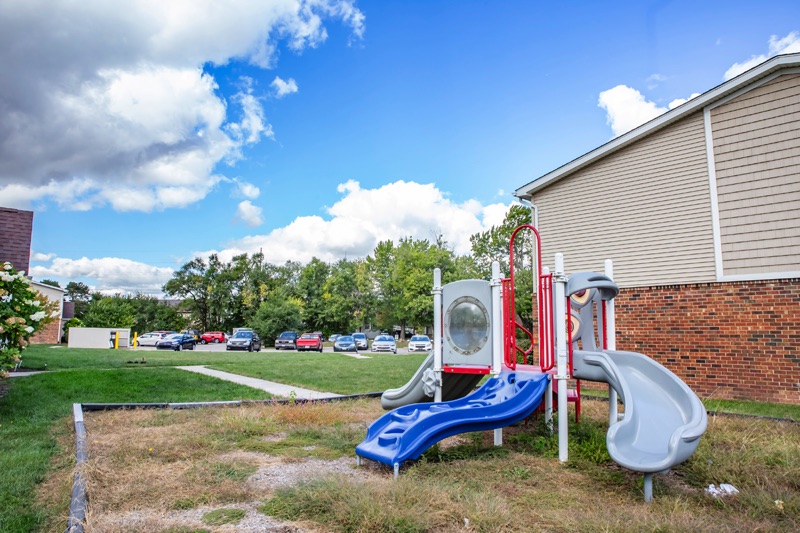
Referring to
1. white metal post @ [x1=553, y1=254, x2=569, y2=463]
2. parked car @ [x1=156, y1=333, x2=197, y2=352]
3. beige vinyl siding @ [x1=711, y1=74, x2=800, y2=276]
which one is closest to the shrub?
white metal post @ [x1=553, y1=254, x2=569, y2=463]

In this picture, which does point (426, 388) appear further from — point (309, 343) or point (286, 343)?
point (286, 343)

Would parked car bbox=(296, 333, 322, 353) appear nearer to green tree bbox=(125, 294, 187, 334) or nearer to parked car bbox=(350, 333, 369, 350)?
parked car bbox=(350, 333, 369, 350)

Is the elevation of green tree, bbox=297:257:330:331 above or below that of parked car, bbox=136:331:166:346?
above

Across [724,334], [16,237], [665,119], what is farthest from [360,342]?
[724,334]

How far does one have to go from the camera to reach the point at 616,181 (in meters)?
11.3

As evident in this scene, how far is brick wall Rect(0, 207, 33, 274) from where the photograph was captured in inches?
480

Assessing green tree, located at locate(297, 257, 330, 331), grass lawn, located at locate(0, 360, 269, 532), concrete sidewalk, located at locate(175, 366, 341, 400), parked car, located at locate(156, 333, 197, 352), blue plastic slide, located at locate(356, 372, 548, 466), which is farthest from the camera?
green tree, located at locate(297, 257, 330, 331)

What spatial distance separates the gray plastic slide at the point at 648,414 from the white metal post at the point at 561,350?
0.87ft

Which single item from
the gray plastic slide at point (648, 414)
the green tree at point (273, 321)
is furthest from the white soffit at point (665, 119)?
the green tree at point (273, 321)

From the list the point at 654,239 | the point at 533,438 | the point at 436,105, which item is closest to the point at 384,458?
the point at 533,438

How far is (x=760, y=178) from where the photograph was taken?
9.20 metres

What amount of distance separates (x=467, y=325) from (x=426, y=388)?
1072 mm

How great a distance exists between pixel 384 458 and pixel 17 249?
1255 centimetres

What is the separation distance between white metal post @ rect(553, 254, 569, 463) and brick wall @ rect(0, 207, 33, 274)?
497 inches
